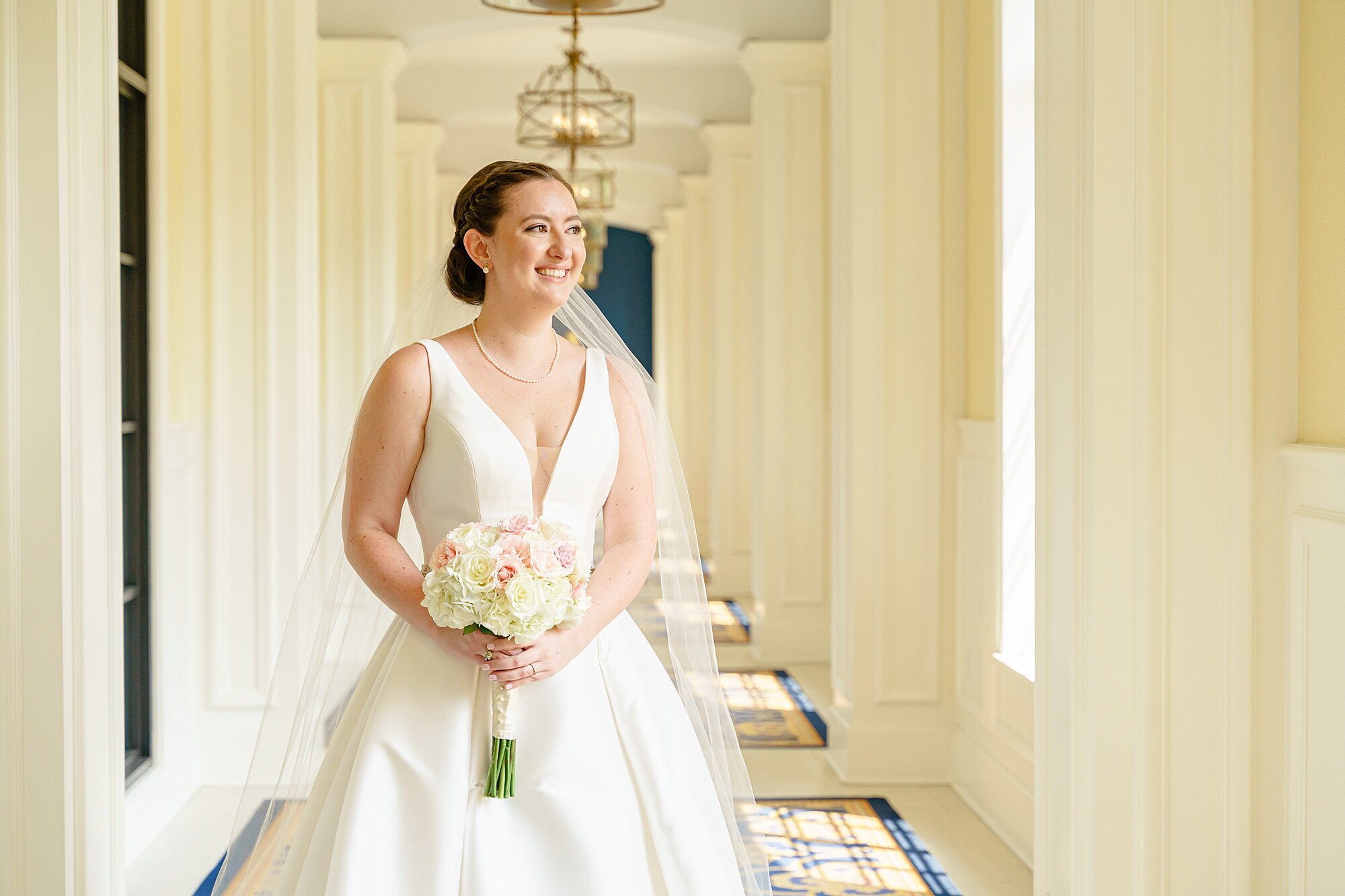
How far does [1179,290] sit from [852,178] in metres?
2.34

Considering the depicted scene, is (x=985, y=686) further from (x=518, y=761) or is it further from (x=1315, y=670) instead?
(x=518, y=761)

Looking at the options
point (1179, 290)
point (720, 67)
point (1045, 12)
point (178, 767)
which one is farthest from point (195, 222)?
point (720, 67)

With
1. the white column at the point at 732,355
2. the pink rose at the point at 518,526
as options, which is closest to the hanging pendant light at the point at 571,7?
the pink rose at the point at 518,526

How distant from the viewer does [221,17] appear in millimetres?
4711

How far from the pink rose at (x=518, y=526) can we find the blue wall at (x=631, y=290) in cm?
1654

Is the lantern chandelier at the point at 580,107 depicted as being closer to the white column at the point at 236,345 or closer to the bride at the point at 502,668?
the bride at the point at 502,668

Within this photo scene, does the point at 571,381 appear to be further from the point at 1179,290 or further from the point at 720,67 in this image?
the point at 720,67

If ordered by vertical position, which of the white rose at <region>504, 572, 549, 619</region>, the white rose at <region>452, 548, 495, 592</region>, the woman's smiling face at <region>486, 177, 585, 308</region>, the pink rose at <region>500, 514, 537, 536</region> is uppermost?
the woman's smiling face at <region>486, 177, 585, 308</region>

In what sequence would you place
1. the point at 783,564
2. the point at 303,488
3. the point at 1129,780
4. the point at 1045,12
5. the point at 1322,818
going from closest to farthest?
1. the point at 1322,818
2. the point at 1129,780
3. the point at 1045,12
4. the point at 303,488
5. the point at 783,564

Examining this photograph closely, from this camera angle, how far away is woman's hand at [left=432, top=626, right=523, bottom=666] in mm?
2061

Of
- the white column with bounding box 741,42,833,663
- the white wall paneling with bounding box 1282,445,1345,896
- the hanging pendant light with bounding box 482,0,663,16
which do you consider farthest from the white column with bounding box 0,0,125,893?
the white column with bounding box 741,42,833,663

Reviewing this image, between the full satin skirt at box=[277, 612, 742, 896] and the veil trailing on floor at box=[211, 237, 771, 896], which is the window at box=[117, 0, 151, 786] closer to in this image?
the veil trailing on floor at box=[211, 237, 771, 896]

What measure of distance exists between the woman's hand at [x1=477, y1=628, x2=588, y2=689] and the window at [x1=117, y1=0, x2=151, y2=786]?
2.62 m

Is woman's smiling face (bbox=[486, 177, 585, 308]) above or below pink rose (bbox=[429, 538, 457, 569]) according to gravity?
above
